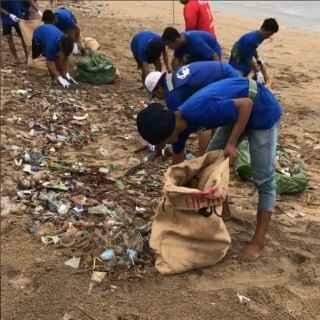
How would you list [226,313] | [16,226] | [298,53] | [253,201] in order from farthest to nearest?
[298,53]
[253,201]
[16,226]
[226,313]

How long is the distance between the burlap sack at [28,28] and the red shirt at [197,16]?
201cm

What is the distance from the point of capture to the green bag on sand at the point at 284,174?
5566 mm

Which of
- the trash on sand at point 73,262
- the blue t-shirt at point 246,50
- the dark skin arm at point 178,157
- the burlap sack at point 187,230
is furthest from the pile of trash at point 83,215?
the blue t-shirt at point 246,50

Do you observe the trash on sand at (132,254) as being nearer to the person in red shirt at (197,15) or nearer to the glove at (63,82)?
the glove at (63,82)

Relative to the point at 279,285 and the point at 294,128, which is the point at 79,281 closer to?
the point at 279,285

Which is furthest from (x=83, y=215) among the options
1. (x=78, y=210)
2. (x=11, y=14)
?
(x=11, y=14)

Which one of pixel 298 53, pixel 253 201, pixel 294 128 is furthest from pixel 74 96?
pixel 298 53

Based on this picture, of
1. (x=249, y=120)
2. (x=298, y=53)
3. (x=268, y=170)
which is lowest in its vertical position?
(x=298, y=53)

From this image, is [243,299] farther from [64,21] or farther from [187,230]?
[64,21]

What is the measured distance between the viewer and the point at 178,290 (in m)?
4.04

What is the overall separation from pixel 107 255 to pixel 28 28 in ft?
17.7

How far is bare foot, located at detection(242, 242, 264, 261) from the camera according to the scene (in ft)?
14.4

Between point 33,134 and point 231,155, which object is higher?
point 231,155

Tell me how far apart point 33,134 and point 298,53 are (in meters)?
6.36
